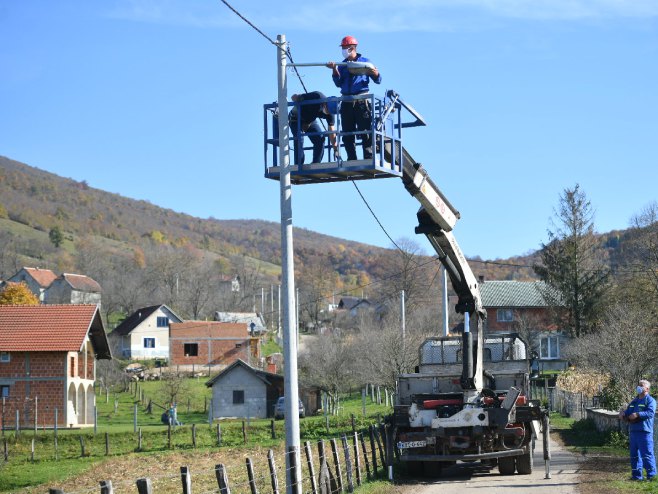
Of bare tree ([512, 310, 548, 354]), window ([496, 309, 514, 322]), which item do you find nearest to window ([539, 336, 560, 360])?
bare tree ([512, 310, 548, 354])

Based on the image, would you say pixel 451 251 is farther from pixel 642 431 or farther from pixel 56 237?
pixel 56 237

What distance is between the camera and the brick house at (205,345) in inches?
3425

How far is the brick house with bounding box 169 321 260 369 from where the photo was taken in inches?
3425

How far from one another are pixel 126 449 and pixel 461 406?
28058 millimetres

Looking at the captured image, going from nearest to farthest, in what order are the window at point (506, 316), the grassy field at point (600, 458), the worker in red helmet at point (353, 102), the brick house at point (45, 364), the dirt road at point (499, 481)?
the worker in red helmet at point (353, 102) → the grassy field at point (600, 458) → the dirt road at point (499, 481) → the brick house at point (45, 364) → the window at point (506, 316)

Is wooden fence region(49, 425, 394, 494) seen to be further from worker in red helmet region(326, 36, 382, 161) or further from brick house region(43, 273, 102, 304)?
brick house region(43, 273, 102, 304)

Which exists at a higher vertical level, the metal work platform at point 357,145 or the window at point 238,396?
the metal work platform at point 357,145

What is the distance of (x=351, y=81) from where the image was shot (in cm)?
1591

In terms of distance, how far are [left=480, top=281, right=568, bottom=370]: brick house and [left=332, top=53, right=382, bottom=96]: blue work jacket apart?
59004mm

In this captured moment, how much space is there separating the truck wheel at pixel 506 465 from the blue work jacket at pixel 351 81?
28.6ft

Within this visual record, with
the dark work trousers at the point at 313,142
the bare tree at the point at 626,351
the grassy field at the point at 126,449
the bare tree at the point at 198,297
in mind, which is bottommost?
the grassy field at the point at 126,449

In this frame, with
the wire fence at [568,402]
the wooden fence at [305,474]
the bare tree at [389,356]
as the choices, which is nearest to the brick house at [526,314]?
the bare tree at [389,356]

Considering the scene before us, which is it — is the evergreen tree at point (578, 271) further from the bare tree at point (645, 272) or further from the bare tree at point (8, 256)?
A: the bare tree at point (8, 256)

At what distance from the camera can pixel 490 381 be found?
21.8 metres
